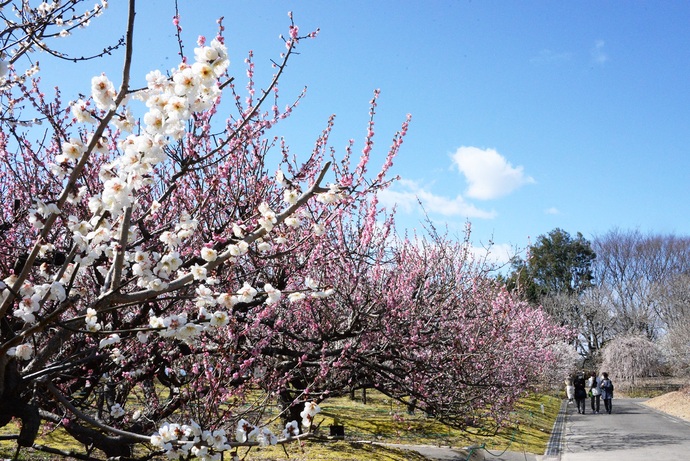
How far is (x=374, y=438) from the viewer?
12273mm

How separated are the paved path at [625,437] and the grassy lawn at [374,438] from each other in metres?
0.85

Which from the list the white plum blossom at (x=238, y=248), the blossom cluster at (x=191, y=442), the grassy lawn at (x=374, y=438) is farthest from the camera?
the grassy lawn at (x=374, y=438)

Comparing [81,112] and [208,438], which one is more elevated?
[81,112]

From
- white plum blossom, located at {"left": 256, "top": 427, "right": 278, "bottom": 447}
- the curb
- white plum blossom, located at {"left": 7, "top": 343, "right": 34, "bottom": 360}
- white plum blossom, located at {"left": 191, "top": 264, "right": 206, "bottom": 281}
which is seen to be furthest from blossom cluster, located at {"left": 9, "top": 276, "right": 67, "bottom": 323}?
the curb

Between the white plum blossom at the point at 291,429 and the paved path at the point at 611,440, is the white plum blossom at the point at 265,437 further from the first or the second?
the paved path at the point at 611,440

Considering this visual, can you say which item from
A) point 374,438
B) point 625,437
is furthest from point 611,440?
point 374,438

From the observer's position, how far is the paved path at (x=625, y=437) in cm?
1256

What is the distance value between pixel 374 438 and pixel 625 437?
7.72 meters

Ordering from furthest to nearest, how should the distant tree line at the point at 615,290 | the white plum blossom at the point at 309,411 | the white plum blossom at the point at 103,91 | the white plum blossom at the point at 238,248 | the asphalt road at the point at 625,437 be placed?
the distant tree line at the point at 615,290 → the asphalt road at the point at 625,437 → the white plum blossom at the point at 309,411 → the white plum blossom at the point at 238,248 → the white plum blossom at the point at 103,91

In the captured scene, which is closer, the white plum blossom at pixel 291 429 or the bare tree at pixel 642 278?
the white plum blossom at pixel 291 429

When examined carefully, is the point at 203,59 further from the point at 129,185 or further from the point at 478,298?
the point at 478,298

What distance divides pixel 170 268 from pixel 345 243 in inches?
194

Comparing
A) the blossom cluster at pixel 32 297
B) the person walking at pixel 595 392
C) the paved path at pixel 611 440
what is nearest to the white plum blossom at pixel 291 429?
the blossom cluster at pixel 32 297

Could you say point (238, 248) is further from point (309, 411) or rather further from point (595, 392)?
point (595, 392)
